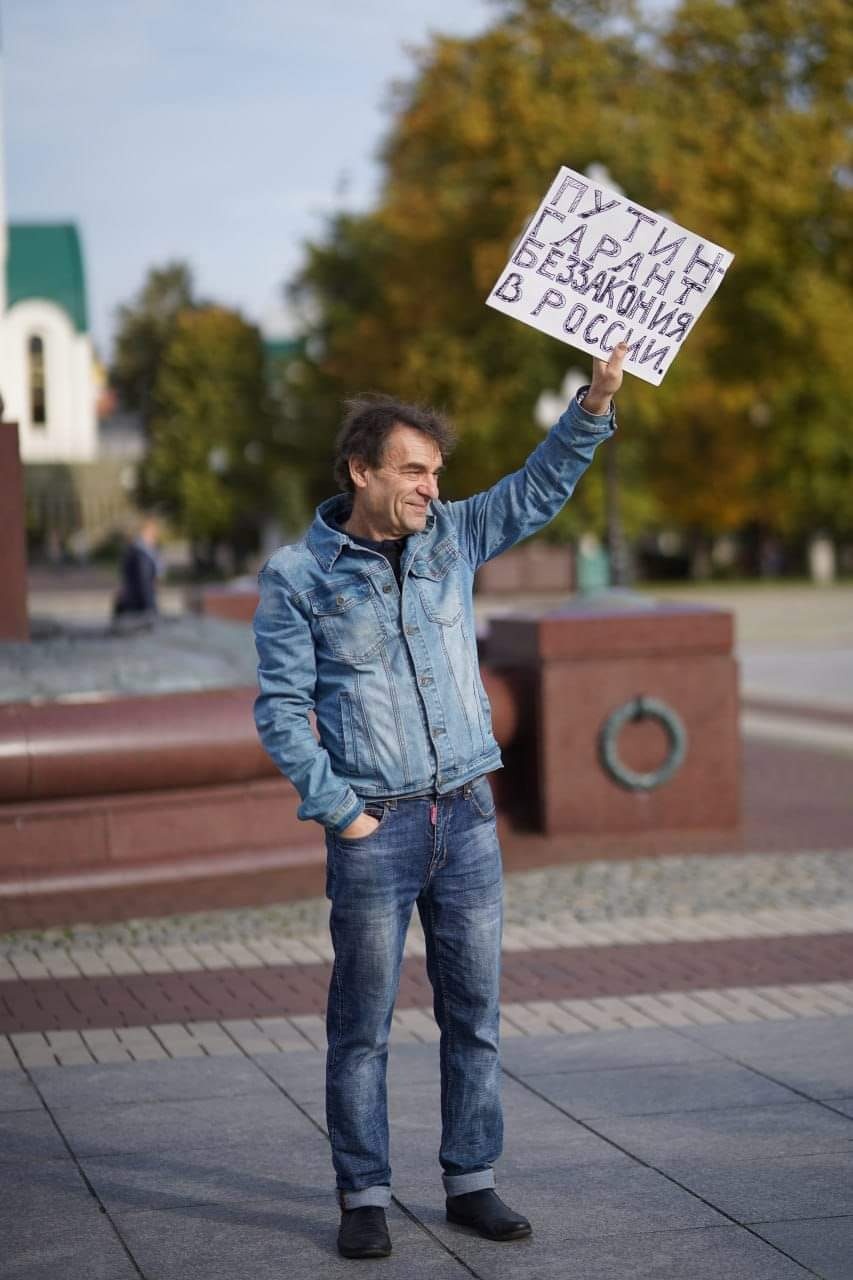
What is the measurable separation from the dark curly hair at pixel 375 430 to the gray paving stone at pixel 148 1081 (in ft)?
6.52

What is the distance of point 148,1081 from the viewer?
5.54 meters

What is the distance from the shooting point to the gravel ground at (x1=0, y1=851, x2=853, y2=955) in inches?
306

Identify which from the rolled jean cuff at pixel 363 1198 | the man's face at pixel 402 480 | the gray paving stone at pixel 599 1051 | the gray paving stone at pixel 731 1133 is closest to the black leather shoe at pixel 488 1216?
the rolled jean cuff at pixel 363 1198

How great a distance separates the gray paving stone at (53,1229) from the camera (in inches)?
158

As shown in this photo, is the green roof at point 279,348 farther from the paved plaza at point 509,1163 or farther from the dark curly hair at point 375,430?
the dark curly hair at point 375,430

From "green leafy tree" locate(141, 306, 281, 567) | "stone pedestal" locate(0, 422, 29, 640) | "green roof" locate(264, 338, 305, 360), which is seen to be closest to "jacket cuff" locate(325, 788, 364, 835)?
"stone pedestal" locate(0, 422, 29, 640)

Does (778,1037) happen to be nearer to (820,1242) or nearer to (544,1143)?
(544,1143)

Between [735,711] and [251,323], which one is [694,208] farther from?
[251,323]

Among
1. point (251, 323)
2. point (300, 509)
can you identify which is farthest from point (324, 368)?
point (251, 323)

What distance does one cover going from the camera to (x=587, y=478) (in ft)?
148

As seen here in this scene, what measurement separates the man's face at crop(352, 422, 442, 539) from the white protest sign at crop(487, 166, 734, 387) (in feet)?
1.62

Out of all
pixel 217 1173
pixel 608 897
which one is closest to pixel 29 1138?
pixel 217 1173

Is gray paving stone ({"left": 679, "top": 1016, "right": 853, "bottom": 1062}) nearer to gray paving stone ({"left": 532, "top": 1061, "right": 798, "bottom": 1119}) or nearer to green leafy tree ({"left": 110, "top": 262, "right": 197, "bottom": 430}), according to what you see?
gray paving stone ({"left": 532, "top": 1061, "right": 798, "bottom": 1119})

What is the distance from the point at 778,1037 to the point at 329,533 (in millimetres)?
2602
